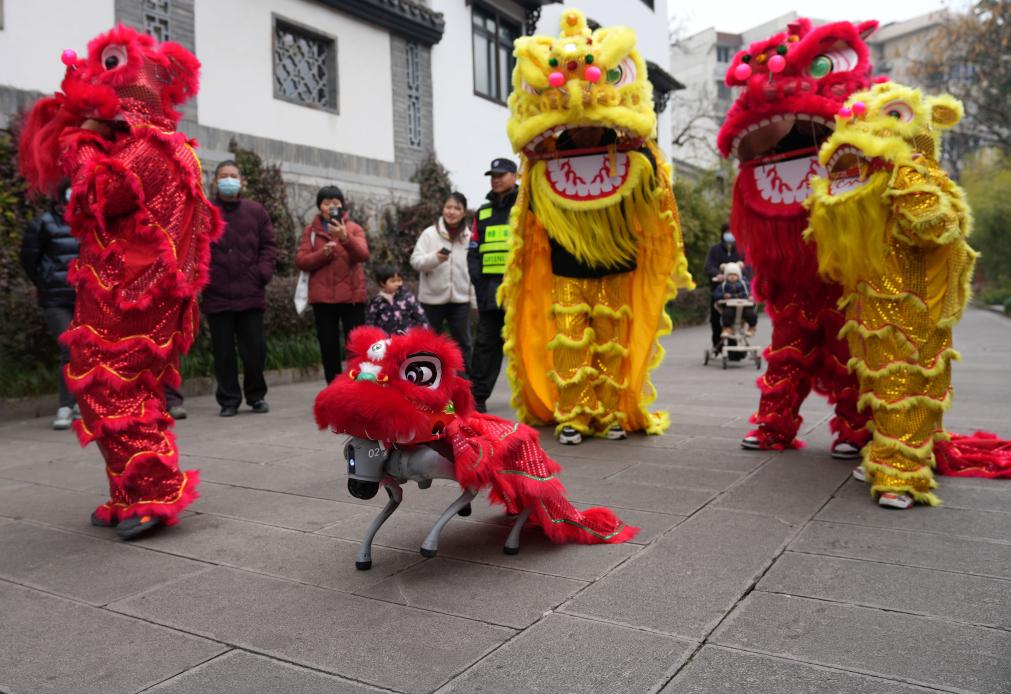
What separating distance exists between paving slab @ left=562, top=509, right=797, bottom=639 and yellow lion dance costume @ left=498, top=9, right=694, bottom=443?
1.75 m

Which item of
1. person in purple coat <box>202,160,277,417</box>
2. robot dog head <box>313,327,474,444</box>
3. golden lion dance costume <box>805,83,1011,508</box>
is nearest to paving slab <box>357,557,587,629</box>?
robot dog head <box>313,327,474,444</box>

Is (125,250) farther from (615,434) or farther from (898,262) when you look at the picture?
(898,262)

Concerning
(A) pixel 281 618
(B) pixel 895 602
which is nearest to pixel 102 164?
(A) pixel 281 618

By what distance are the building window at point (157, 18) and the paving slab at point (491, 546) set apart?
22.2ft

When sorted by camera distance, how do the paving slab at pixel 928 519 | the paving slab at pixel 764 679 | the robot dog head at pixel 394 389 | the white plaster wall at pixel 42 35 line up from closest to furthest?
the paving slab at pixel 764 679 < the robot dog head at pixel 394 389 < the paving slab at pixel 928 519 < the white plaster wall at pixel 42 35

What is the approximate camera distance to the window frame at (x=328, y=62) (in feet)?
32.2

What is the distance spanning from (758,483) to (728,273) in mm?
6376

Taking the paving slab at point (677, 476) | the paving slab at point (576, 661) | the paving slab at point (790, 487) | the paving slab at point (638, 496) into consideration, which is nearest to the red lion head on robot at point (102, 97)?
the paving slab at point (638, 496)

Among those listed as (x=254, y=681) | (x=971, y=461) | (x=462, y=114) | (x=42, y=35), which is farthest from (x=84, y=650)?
(x=462, y=114)

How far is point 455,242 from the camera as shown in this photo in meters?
6.78

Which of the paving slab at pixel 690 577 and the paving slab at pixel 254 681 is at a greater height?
the paving slab at pixel 690 577

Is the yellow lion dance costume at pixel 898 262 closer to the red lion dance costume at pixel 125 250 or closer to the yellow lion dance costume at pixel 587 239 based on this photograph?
the yellow lion dance costume at pixel 587 239

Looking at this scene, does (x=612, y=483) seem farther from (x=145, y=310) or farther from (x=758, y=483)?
(x=145, y=310)

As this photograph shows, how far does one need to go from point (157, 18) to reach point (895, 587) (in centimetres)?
838
